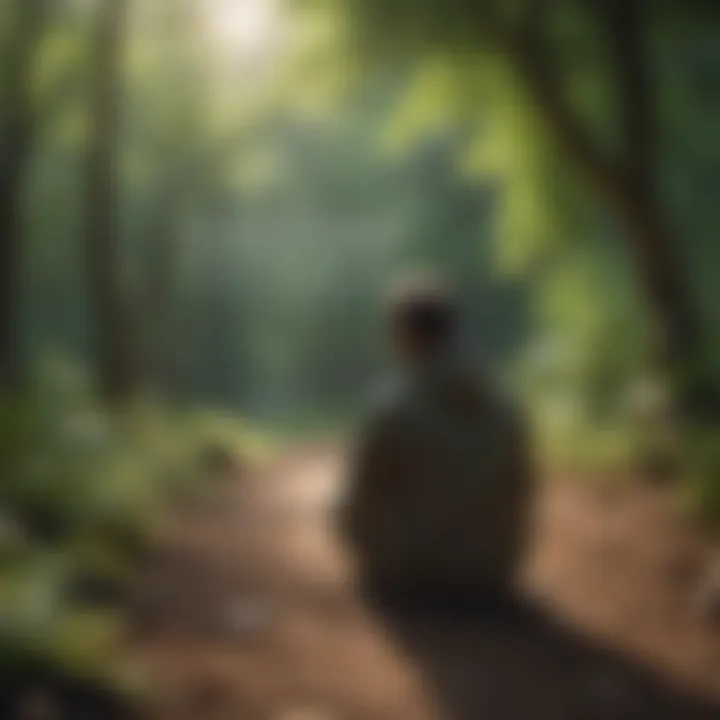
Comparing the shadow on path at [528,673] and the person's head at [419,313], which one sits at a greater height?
the person's head at [419,313]

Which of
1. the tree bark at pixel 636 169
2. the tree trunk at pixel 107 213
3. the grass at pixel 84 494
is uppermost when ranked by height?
the tree bark at pixel 636 169

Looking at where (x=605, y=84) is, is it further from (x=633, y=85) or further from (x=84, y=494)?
(x=84, y=494)

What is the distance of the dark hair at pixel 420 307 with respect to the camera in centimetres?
125

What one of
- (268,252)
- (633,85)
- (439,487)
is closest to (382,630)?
(439,487)

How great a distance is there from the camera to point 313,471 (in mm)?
1408

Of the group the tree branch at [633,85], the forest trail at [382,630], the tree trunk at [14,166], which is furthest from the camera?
the tree branch at [633,85]

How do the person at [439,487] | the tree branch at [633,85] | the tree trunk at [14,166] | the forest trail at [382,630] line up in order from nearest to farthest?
the forest trail at [382,630]
the tree trunk at [14,166]
the person at [439,487]
the tree branch at [633,85]

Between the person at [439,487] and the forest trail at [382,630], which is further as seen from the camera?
the person at [439,487]

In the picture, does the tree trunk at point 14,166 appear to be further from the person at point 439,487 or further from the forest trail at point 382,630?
the person at point 439,487

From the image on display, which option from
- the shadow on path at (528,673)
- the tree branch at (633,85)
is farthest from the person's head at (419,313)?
the tree branch at (633,85)

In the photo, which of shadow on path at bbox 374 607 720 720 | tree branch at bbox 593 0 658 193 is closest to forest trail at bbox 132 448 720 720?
shadow on path at bbox 374 607 720 720

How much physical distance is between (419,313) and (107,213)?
0.29m

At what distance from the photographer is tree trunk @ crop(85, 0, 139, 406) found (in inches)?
49.8

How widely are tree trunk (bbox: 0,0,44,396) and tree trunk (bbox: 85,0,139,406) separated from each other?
0.07 meters
